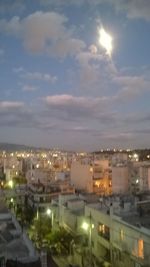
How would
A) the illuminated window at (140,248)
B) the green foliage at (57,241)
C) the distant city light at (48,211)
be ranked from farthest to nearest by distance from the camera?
the distant city light at (48,211) → the green foliage at (57,241) → the illuminated window at (140,248)

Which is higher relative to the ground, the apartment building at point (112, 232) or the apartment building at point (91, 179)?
the apartment building at point (91, 179)

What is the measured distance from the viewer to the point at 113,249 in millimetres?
21281

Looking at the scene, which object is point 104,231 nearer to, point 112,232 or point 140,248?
point 112,232

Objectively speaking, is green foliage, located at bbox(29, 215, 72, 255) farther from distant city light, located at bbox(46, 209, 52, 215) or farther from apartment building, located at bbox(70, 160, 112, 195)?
apartment building, located at bbox(70, 160, 112, 195)

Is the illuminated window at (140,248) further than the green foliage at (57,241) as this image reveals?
No

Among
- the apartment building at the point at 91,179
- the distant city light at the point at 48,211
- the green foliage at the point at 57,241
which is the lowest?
the green foliage at the point at 57,241

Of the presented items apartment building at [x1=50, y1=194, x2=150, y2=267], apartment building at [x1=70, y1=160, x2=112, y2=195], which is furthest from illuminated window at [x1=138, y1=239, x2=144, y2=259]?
apartment building at [x1=70, y1=160, x2=112, y2=195]

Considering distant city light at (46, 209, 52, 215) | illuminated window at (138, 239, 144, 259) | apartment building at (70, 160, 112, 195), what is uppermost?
apartment building at (70, 160, 112, 195)

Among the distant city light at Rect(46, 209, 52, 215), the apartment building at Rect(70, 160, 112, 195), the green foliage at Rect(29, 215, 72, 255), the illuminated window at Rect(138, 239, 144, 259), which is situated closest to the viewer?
the illuminated window at Rect(138, 239, 144, 259)

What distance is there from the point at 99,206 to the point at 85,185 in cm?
2585

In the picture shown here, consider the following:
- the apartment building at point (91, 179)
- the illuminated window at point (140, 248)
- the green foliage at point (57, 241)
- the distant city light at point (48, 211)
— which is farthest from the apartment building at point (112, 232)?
the apartment building at point (91, 179)

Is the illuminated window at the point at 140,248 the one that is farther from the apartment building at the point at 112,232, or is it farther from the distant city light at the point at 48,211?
the distant city light at the point at 48,211

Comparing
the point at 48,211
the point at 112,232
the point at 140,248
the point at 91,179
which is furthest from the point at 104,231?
the point at 91,179

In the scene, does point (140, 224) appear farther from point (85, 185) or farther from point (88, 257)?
point (85, 185)
